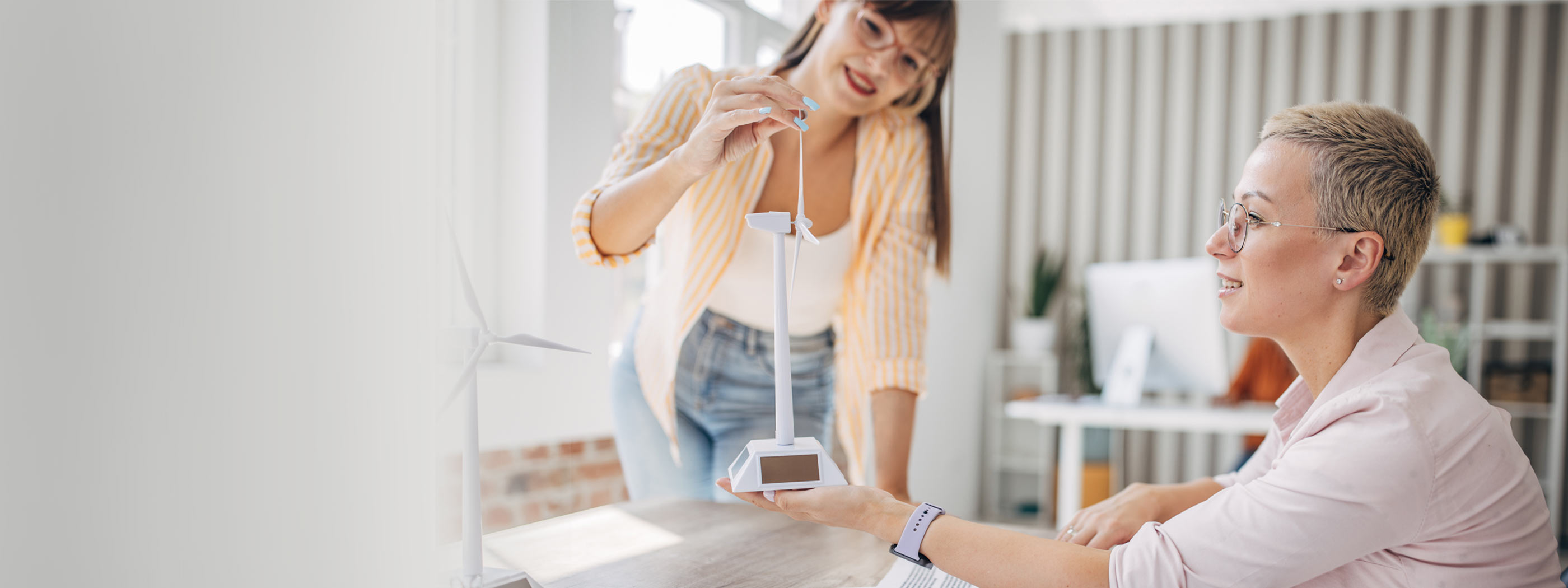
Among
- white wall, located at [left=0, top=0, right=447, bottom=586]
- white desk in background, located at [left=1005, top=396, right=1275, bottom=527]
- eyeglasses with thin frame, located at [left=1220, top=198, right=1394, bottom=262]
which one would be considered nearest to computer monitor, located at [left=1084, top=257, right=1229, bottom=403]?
white desk in background, located at [left=1005, top=396, right=1275, bottom=527]

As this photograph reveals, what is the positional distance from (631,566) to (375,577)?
31 cm

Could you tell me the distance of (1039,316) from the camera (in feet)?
15.8

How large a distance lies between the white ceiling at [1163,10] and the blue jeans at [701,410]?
→ 388 cm

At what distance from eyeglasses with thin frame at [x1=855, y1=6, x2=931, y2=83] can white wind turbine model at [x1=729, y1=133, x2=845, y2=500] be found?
53cm

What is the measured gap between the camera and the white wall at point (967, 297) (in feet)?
11.7

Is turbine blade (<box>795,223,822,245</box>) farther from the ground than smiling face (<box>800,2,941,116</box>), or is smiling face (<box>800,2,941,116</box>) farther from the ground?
smiling face (<box>800,2,941,116</box>)

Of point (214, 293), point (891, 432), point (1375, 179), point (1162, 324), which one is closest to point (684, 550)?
point (891, 432)

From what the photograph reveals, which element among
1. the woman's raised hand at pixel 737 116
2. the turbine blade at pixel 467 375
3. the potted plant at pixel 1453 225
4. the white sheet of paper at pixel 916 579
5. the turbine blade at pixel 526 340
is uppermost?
the potted plant at pixel 1453 225

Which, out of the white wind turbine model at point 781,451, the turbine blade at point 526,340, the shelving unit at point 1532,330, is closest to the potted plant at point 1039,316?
the shelving unit at point 1532,330

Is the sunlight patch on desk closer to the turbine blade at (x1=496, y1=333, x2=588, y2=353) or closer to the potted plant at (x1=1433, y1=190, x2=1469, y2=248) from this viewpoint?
the turbine blade at (x1=496, y1=333, x2=588, y2=353)

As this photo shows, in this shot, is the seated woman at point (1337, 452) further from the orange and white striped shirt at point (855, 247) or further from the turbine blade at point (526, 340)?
the orange and white striped shirt at point (855, 247)

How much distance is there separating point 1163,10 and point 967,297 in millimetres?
1863

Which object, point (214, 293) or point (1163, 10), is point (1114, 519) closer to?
point (214, 293)

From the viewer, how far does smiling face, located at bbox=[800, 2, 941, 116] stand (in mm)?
1380
